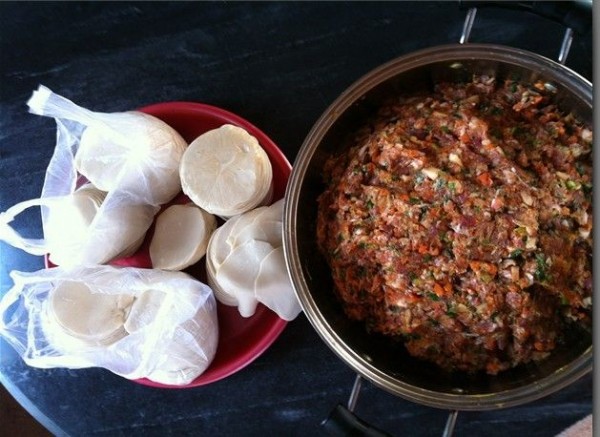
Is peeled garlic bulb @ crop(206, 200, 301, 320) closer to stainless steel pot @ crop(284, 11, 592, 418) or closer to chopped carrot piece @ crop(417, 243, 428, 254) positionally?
stainless steel pot @ crop(284, 11, 592, 418)

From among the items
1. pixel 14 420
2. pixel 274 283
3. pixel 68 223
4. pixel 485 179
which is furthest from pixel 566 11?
pixel 14 420

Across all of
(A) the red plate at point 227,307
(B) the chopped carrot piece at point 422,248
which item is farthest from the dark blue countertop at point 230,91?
(B) the chopped carrot piece at point 422,248

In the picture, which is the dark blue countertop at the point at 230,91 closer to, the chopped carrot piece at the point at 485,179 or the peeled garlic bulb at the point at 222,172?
the peeled garlic bulb at the point at 222,172

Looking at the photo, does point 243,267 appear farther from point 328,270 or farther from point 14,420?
point 14,420

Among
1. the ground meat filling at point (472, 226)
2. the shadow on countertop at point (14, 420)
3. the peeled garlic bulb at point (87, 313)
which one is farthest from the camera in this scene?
the shadow on countertop at point (14, 420)

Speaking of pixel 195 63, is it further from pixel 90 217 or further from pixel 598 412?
pixel 598 412
